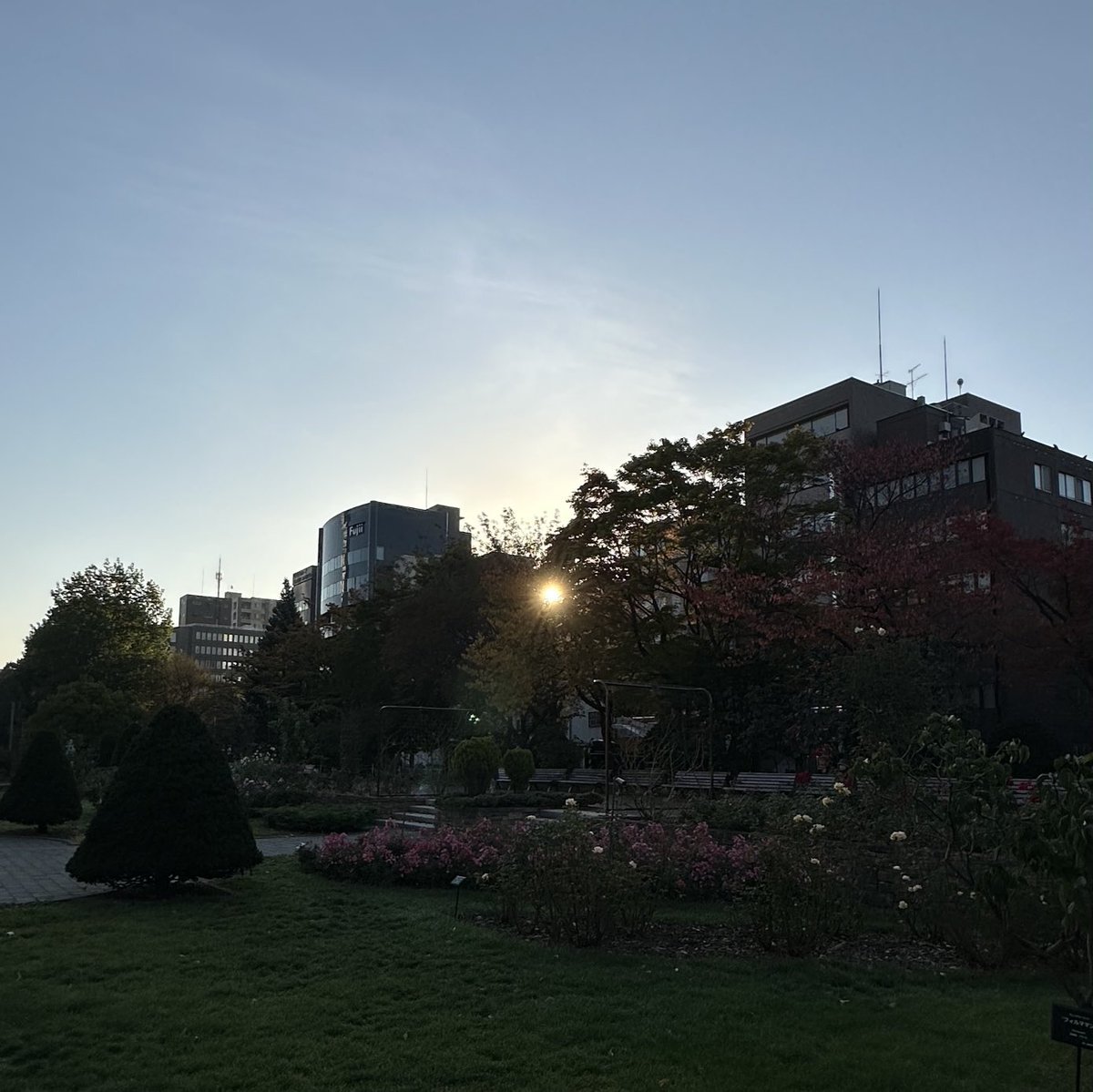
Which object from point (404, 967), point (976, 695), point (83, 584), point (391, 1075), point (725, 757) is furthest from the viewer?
point (83, 584)

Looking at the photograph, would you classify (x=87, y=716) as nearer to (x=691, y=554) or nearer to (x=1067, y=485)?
(x=691, y=554)

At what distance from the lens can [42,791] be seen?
58.9 feet

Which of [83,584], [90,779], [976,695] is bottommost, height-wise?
[90,779]

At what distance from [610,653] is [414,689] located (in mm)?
12078

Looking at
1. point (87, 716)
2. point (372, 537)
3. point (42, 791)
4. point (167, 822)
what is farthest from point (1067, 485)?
point (372, 537)

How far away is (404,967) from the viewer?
24.2ft

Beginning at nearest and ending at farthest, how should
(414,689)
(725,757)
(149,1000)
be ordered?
(149,1000)
(725,757)
(414,689)

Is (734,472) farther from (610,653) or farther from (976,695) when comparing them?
(976,695)

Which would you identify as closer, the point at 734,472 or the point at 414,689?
the point at 734,472

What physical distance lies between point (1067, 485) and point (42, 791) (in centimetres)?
3456

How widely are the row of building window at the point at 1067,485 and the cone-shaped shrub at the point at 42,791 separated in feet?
103

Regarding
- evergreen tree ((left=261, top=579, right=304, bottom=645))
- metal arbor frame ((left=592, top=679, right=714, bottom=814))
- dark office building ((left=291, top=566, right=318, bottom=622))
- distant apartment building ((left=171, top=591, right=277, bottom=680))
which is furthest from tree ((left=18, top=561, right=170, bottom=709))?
distant apartment building ((left=171, top=591, right=277, bottom=680))

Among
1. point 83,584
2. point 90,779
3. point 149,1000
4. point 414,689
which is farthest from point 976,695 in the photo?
point 83,584

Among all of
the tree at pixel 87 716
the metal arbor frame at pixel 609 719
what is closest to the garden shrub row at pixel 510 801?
the metal arbor frame at pixel 609 719
